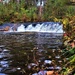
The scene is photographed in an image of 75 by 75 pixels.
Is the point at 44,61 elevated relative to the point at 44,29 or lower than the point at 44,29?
elevated

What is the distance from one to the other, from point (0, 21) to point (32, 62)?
1646 centimetres

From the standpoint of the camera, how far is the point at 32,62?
32.9 feet

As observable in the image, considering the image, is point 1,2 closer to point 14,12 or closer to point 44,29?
point 14,12

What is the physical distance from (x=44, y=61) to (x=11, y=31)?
1405cm

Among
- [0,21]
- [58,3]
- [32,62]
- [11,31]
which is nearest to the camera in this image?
[32,62]

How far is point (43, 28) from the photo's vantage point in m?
24.1

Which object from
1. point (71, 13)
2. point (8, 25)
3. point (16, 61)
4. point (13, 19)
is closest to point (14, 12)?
point (13, 19)

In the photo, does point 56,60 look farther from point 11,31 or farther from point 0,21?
point 0,21

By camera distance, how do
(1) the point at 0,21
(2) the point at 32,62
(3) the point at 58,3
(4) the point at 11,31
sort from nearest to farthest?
(2) the point at 32,62
(4) the point at 11,31
(1) the point at 0,21
(3) the point at 58,3

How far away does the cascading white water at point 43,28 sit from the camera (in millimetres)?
23844

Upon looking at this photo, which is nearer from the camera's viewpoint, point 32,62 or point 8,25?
point 32,62

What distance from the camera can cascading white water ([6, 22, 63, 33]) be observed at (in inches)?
939

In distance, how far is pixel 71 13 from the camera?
27.4 meters

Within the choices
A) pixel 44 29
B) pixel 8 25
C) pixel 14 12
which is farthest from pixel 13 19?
pixel 44 29
